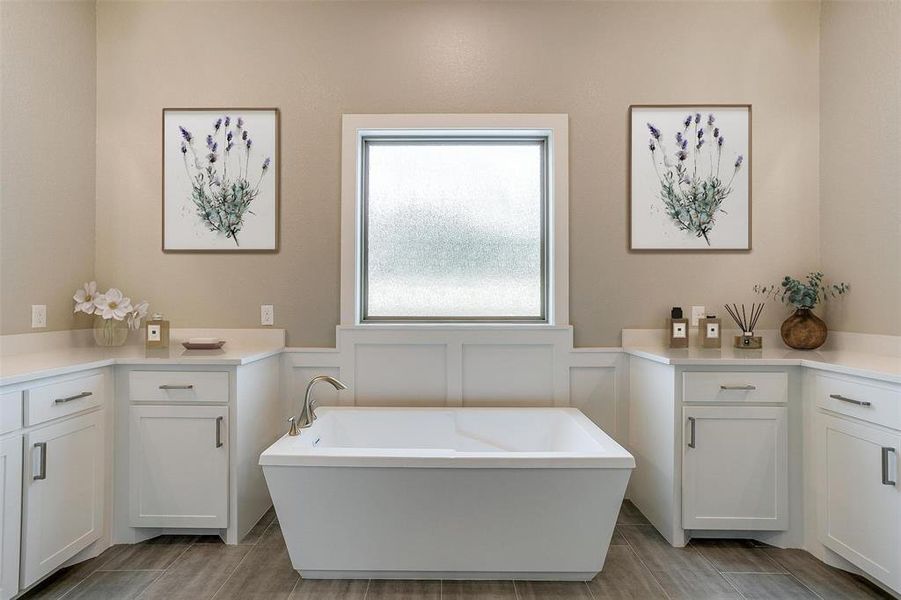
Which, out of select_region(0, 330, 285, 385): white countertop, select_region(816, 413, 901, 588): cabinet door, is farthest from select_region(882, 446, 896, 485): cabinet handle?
select_region(0, 330, 285, 385): white countertop

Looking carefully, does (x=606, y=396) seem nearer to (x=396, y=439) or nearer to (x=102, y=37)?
(x=396, y=439)

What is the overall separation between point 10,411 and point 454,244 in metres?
2.11

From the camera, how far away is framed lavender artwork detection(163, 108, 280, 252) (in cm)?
287

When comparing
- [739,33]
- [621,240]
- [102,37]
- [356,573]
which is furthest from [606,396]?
[102,37]

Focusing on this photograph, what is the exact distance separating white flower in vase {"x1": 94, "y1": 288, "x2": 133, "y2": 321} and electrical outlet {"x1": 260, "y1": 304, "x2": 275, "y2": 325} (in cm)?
66

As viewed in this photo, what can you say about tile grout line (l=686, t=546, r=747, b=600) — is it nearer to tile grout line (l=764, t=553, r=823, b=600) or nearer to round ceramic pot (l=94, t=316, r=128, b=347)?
tile grout line (l=764, t=553, r=823, b=600)

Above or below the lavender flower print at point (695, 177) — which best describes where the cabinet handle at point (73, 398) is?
below

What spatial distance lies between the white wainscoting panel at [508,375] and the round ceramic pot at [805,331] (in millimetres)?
1229

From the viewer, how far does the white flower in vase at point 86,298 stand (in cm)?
266

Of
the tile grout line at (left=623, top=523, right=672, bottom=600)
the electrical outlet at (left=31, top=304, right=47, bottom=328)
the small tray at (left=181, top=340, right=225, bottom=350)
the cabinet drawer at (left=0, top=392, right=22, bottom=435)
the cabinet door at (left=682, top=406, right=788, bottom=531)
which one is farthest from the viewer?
the small tray at (left=181, top=340, right=225, bottom=350)

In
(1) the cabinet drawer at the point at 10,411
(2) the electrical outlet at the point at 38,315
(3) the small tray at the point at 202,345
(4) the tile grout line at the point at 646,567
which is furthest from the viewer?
(3) the small tray at the point at 202,345

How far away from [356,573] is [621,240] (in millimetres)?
2104

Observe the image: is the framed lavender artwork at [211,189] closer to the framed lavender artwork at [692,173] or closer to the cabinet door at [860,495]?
the framed lavender artwork at [692,173]

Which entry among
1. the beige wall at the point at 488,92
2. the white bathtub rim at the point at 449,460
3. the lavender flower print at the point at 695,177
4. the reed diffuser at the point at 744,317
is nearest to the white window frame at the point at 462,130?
the beige wall at the point at 488,92
